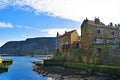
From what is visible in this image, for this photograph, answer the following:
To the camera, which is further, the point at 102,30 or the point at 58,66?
the point at 58,66

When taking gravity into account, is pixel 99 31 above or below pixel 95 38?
above

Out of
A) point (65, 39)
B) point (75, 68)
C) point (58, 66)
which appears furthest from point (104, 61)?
point (65, 39)

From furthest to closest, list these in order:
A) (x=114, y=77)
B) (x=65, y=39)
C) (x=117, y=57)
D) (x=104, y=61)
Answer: (x=65, y=39) < (x=104, y=61) < (x=117, y=57) < (x=114, y=77)

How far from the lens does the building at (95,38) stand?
7129 cm

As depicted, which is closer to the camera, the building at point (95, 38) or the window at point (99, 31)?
the building at point (95, 38)

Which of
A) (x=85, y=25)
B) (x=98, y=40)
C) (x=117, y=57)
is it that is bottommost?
(x=117, y=57)

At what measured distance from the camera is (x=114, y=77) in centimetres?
5494

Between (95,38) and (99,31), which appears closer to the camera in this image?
(95,38)

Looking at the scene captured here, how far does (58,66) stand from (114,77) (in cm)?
4068

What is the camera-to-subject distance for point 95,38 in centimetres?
8019

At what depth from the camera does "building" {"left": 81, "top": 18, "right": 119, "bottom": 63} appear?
234ft

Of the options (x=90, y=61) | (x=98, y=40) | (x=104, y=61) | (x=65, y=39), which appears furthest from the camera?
(x=65, y=39)

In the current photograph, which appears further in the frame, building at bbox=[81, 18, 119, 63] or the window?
the window

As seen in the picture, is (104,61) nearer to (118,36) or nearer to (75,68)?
(75,68)
